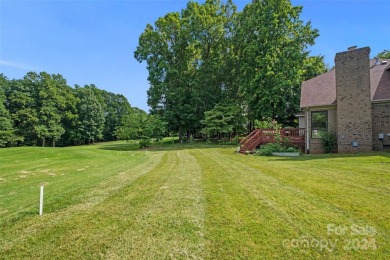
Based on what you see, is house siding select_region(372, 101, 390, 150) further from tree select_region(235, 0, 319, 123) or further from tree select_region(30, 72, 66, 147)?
tree select_region(30, 72, 66, 147)

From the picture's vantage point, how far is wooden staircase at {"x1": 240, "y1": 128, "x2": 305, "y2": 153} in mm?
15750

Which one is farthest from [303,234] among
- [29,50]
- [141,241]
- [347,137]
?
[29,50]

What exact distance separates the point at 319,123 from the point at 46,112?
139 ft

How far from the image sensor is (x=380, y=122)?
12.1 meters

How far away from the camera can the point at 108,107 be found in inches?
2286

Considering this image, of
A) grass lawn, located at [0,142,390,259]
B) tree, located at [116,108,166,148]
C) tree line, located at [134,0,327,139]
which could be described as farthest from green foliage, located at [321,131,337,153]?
tree, located at [116,108,166,148]

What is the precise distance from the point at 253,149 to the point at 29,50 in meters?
18.1

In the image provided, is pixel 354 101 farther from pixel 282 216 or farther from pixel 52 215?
pixel 52 215

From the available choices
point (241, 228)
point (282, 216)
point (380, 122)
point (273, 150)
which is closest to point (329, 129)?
point (380, 122)

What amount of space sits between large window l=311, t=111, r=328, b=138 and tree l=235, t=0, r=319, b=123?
27.5 feet

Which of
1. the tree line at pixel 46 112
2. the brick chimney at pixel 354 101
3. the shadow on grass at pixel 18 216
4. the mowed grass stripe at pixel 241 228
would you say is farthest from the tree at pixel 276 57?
the shadow on grass at pixel 18 216

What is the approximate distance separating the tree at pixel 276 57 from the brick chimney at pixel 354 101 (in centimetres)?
914

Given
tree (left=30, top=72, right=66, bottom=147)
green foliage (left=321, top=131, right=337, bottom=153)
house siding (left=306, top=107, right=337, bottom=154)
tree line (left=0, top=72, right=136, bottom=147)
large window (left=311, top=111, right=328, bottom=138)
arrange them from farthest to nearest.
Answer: tree (left=30, top=72, right=66, bottom=147), tree line (left=0, top=72, right=136, bottom=147), large window (left=311, top=111, right=328, bottom=138), house siding (left=306, top=107, right=337, bottom=154), green foliage (left=321, top=131, right=337, bottom=153)

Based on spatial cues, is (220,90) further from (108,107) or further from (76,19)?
(108,107)
